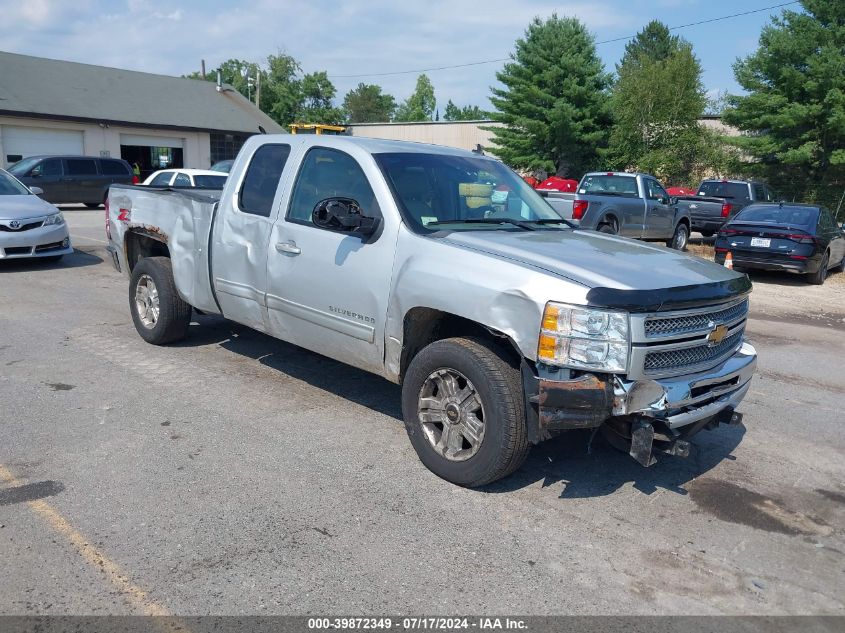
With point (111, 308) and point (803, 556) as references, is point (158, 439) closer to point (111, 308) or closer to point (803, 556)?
point (803, 556)

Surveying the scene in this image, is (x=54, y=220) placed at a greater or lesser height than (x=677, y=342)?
lesser

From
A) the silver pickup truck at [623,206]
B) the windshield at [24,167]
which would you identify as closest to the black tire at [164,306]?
the silver pickup truck at [623,206]

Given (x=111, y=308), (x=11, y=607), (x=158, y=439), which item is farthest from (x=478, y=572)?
(x=111, y=308)

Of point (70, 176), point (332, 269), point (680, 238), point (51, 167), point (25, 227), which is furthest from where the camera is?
point (70, 176)

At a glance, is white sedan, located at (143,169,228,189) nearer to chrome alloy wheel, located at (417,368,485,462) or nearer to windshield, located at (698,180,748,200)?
windshield, located at (698,180,748,200)

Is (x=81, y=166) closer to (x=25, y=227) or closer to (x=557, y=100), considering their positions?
(x=25, y=227)

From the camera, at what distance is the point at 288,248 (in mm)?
5348

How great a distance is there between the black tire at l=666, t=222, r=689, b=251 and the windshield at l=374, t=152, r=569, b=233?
13637 millimetres

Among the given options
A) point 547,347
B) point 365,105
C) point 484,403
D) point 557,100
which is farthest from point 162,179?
point 365,105

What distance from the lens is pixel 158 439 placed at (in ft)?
16.1

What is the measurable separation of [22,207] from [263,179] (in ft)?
25.2

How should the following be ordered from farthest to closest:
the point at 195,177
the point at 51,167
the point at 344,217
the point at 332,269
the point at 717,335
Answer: the point at 51,167 < the point at 195,177 < the point at 332,269 < the point at 344,217 < the point at 717,335

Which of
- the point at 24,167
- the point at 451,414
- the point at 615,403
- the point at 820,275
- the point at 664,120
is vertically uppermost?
the point at 664,120

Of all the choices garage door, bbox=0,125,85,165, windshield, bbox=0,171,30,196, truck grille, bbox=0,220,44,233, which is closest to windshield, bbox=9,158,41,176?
garage door, bbox=0,125,85,165
